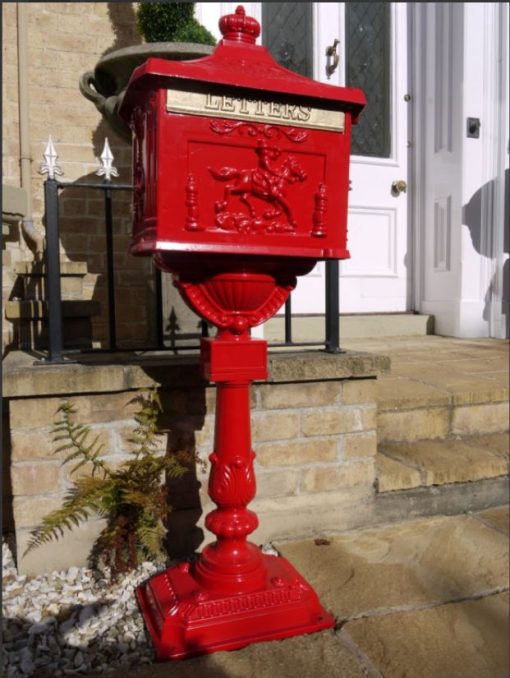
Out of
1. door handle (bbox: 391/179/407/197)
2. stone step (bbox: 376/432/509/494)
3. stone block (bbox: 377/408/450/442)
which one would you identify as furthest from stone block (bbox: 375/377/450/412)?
door handle (bbox: 391/179/407/197)

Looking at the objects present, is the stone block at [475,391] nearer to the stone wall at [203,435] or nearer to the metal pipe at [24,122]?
the stone wall at [203,435]

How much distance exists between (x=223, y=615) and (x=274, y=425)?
2.46ft

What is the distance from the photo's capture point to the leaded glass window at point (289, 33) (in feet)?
13.5

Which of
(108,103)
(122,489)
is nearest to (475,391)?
(122,489)

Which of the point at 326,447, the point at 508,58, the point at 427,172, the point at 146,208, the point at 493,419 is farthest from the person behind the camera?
the point at 427,172

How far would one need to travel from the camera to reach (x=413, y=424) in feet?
8.53

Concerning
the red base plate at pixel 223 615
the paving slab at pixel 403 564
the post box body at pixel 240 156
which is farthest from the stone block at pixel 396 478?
the post box body at pixel 240 156

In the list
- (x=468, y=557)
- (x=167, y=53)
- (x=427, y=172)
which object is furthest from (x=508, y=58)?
(x=468, y=557)

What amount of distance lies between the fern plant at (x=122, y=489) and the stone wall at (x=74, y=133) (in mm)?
2233

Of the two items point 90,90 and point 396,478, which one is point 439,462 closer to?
point 396,478

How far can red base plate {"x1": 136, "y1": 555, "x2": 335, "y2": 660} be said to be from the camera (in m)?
1.51

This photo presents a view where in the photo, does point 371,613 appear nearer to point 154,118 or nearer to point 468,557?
point 468,557

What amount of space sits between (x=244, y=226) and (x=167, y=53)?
1728 millimetres

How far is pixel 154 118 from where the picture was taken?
1.27m
